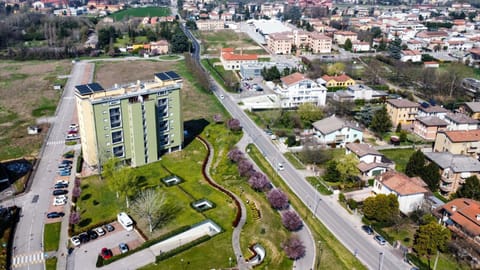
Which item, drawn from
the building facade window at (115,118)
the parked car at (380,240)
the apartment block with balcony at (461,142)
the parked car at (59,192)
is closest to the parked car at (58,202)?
the parked car at (59,192)

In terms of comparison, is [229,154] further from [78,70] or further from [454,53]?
[454,53]

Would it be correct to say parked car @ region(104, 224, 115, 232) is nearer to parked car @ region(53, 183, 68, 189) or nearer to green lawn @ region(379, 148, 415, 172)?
parked car @ region(53, 183, 68, 189)

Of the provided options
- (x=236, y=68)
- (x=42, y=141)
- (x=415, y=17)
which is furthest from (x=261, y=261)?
(x=415, y=17)

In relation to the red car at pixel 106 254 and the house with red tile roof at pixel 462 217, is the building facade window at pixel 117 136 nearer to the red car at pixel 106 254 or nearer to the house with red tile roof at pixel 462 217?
the red car at pixel 106 254

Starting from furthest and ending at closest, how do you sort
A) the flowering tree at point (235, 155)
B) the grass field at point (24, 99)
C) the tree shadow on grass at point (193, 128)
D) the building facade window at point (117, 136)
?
the tree shadow on grass at point (193, 128) < the grass field at point (24, 99) < the flowering tree at point (235, 155) < the building facade window at point (117, 136)

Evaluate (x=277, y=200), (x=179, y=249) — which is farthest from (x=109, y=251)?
(x=277, y=200)

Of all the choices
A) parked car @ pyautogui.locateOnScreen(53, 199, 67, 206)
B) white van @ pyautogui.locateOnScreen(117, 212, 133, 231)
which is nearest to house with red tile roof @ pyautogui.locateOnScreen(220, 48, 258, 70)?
parked car @ pyautogui.locateOnScreen(53, 199, 67, 206)

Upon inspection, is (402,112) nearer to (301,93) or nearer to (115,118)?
(301,93)
